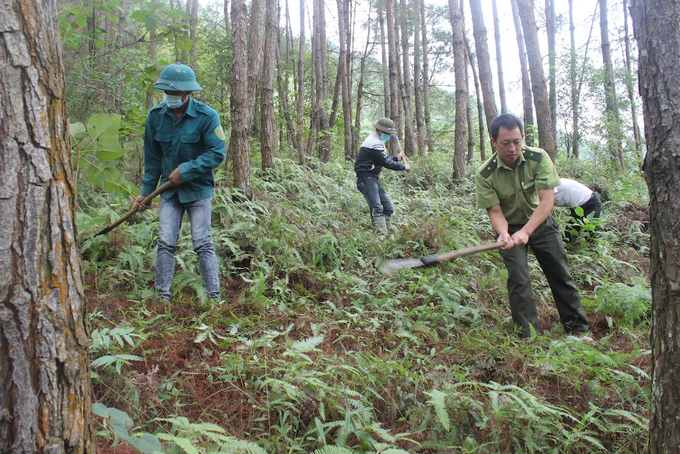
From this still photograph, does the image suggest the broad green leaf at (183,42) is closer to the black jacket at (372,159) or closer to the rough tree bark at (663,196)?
the black jacket at (372,159)

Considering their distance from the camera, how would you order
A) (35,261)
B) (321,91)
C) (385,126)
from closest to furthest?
(35,261) < (385,126) < (321,91)

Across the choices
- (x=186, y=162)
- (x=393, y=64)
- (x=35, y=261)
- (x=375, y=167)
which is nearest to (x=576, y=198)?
(x=375, y=167)

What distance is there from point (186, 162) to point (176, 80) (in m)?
0.77

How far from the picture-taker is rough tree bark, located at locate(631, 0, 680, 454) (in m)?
1.91

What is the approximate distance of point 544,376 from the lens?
320 cm

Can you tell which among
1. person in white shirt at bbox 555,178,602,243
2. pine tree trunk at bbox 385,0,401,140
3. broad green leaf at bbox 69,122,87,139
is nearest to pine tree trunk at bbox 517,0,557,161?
person in white shirt at bbox 555,178,602,243

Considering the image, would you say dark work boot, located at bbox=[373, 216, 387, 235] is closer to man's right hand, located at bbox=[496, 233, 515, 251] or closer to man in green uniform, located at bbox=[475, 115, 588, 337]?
man in green uniform, located at bbox=[475, 115, 588, 337]

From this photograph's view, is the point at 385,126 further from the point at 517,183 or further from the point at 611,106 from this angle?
the point at 611,106

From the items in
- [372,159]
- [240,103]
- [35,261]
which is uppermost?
[240,103]

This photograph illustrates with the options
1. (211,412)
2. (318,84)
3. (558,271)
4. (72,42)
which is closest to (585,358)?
(558,271)

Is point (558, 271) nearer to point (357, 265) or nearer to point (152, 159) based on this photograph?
point (357, 265)

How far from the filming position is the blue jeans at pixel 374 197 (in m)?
7.70

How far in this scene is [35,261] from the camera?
1461 millimetres

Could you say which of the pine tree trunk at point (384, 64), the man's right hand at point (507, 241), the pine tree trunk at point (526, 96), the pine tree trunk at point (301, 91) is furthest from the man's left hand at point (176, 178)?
the pine tree trunk at point (384, 64)
